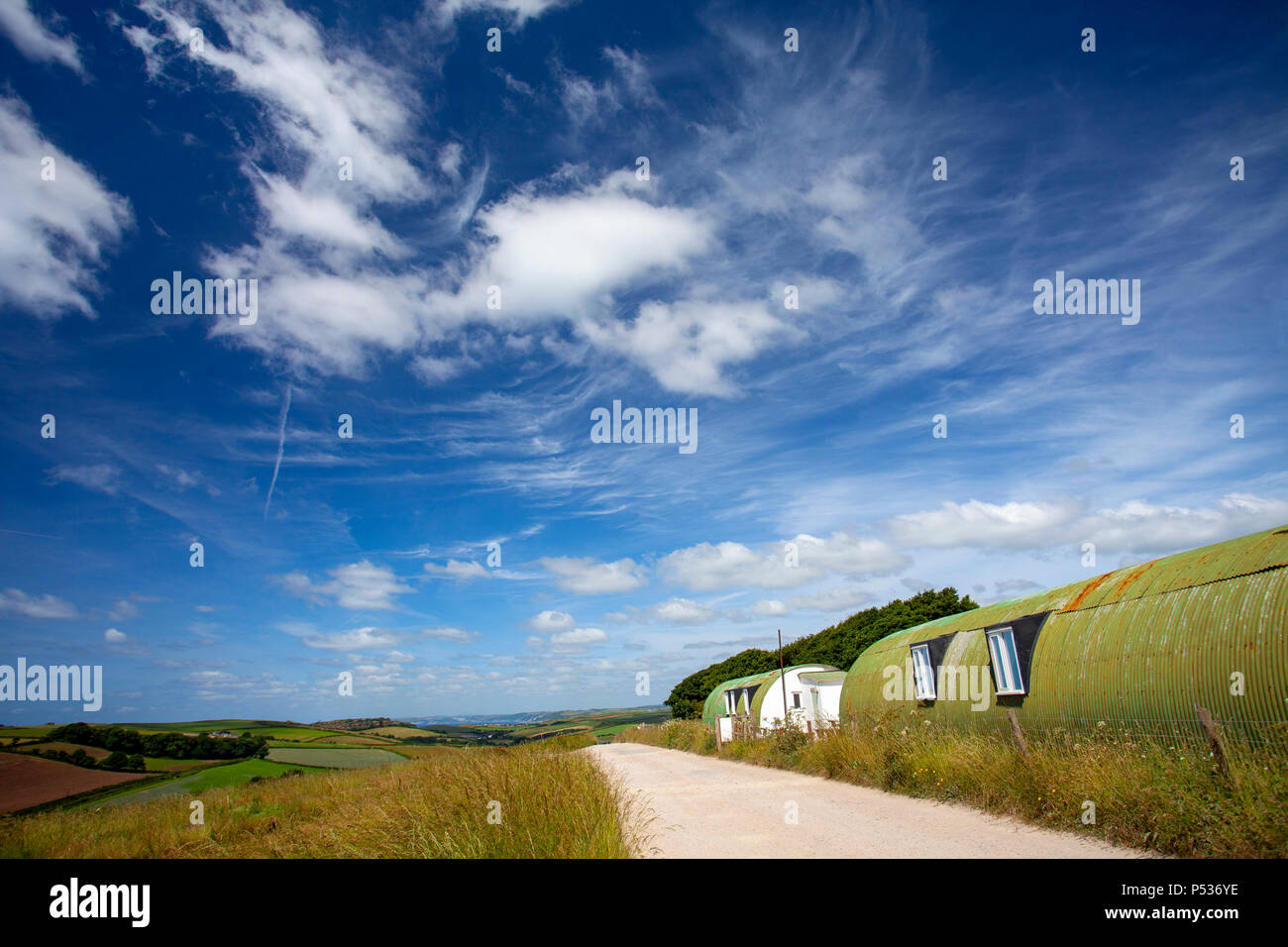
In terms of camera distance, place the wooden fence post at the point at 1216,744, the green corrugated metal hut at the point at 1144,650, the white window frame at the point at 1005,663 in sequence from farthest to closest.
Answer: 1. the white window frame at the point at 1005,663
2. the green corrugated metal hut at the point at 1144,650
3. the wooden fence post at the point at 1216,744

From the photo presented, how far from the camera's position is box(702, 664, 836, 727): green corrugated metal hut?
33.6 meters

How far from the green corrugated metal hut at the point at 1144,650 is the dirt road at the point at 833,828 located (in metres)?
3.42

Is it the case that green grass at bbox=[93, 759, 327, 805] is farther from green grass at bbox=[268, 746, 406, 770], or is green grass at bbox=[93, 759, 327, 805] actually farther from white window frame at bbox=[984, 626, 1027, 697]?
white window frame at bbox=[984, 626, 1027, 697]

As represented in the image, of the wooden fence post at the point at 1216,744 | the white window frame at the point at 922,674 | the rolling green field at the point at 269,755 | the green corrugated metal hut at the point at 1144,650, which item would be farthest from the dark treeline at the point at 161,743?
the wooden fence post at the point at 1216,744

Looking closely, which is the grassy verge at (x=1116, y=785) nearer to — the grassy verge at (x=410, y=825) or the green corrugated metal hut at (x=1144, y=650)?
the green corrugated metal hut at (x=1144, y=650)

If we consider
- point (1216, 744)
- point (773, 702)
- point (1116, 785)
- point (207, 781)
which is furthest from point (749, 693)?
point (1216, 744)

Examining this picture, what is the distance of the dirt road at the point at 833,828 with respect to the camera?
7625 mm

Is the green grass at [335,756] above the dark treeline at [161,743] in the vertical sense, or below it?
below

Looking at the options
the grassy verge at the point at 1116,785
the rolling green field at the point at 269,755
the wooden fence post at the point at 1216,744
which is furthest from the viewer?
the rolling green field at the point at 269,755

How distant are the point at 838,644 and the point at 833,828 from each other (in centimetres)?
4708

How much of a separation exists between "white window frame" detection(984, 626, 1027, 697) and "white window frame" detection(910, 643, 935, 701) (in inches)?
122
